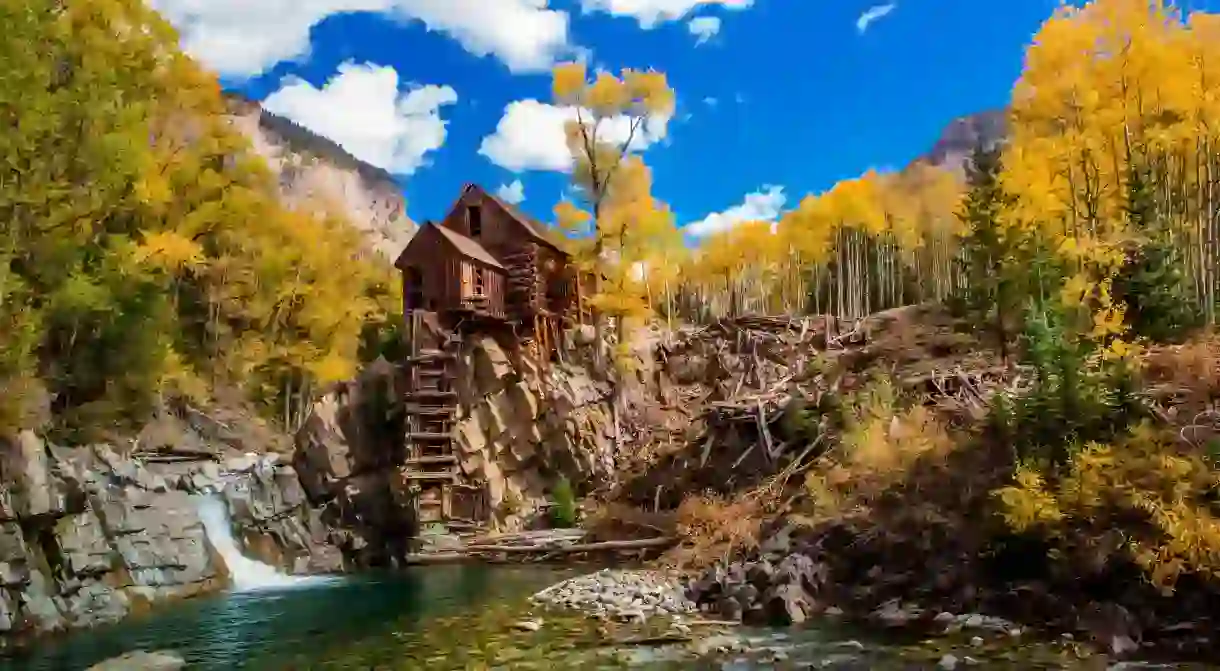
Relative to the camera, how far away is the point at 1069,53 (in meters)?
19.8

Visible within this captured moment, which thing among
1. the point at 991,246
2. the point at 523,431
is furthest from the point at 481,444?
the point at 991,246

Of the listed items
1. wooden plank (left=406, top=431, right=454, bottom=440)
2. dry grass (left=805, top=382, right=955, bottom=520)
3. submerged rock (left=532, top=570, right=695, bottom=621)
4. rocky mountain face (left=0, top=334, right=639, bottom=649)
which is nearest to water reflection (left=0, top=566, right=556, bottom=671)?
rocky mountain face (left=0, top=334, right=639, bottom=649)

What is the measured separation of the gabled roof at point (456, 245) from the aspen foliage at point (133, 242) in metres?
3.96

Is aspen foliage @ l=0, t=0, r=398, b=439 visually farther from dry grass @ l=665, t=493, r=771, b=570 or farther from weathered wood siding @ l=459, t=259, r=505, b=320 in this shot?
dry grass @ l=665, t=493, r=771, b=570

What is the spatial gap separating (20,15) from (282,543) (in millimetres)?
14461

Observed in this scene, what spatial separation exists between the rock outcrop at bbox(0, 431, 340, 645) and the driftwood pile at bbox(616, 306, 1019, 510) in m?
10.3

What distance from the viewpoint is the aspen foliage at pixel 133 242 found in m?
15.2

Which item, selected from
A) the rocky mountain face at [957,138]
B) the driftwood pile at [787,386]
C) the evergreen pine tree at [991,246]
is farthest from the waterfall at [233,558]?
the rocky mountain face at [957,138]

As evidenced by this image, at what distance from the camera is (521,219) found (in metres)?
33.8

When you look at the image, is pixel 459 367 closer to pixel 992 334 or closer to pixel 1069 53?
pixel 992 334

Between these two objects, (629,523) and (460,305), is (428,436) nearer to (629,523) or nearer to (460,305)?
(460,305)

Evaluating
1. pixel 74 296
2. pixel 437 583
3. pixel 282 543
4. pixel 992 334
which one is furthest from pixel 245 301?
pixel 992 334

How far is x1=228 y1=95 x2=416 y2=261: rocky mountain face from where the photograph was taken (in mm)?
105125

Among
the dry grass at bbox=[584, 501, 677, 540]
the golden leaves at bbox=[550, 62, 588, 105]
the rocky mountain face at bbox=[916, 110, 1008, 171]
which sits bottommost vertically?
the dry grass at bbox=[584, 501, 677, 540]
